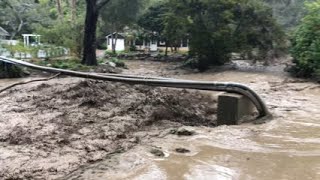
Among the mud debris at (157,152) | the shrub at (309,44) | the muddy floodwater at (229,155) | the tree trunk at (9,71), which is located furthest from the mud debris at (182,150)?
the tree trunk at (9,71)

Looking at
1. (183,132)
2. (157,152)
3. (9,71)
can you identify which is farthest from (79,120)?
(9,71)

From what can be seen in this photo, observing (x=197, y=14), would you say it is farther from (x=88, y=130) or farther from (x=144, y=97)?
(x=88, y=130)

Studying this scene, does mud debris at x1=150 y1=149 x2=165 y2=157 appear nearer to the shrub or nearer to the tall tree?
the shrub

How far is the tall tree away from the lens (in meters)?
23.5

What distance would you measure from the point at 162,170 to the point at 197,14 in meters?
18.7

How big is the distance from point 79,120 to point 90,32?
Answer: 15.8m

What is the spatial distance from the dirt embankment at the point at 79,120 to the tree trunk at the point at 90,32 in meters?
10.1

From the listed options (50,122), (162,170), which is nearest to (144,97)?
(50,122)

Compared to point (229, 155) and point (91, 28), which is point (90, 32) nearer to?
point (91, 28)

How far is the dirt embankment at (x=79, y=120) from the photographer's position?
595 cm

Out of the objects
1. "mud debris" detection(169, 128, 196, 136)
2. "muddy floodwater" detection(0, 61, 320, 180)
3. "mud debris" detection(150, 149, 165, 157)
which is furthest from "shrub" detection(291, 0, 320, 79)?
"mud debris" detection(150, 149, 165, 157)

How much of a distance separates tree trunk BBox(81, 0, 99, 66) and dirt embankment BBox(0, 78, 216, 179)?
10.1 meters

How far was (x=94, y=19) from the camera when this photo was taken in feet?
77.7

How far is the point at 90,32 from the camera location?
78.5 ft
